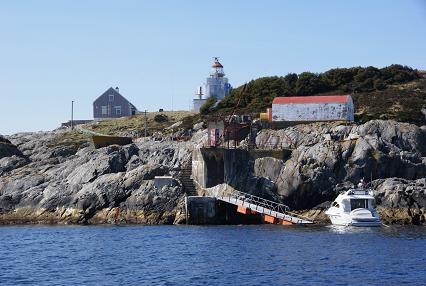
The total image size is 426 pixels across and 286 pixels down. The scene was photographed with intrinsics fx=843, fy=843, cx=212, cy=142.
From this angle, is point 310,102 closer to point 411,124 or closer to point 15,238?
point 411,124

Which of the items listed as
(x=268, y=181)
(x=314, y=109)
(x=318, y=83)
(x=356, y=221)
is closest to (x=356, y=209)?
(x=356, y=221)

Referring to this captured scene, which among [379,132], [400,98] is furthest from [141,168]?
[400,98]

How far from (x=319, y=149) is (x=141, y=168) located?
1715 cm

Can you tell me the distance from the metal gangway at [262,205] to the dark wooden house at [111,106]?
253 ft

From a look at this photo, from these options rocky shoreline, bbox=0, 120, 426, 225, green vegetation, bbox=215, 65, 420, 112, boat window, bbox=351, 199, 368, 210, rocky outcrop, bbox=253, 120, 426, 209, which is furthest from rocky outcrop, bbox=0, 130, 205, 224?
green vegetation, bbox=215, 65, 420, 112

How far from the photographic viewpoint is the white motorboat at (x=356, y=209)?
232ft

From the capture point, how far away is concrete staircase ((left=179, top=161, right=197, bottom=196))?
7943cm

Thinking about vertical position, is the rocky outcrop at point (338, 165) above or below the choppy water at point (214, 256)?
above

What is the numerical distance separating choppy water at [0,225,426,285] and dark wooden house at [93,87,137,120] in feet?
268

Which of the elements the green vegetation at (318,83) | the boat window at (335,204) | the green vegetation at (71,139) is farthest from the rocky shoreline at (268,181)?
the green vegetation at (318,83)

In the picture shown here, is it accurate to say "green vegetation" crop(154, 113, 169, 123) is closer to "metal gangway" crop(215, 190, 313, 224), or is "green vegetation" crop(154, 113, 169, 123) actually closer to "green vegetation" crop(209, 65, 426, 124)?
"green vegetation" crop(209, 65, 426, 124)

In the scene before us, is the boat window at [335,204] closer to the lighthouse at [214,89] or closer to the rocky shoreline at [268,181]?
the rocky shoreline at [268,181]

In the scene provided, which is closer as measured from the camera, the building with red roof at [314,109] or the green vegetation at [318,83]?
the building with red roof at [314,109]

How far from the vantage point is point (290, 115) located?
9944 cm
